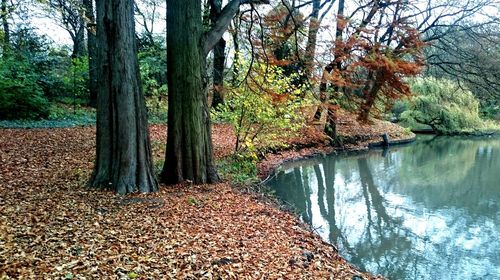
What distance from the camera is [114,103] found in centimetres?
538

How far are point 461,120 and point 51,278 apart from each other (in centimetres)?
2531

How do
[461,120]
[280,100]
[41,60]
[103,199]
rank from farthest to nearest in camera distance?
[461,120] → [41,60] → [280,100] → [103,199]

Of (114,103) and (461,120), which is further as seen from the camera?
(461,120)

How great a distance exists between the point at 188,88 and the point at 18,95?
295 inches

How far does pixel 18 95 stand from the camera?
36.9ft

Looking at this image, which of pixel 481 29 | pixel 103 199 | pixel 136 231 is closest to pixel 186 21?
pixel 103 199

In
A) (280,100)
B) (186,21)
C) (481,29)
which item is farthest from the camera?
(481,29)

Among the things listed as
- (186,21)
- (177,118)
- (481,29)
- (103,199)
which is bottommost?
(103,199)

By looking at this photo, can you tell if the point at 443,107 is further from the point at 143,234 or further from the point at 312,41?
the point at 143,234

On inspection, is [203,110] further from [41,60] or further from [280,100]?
[41,60]

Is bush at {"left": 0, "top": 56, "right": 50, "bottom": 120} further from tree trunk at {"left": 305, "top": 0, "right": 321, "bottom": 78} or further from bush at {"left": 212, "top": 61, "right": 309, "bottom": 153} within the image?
tree trunk at {"left": 305, "top": 0, "right": 321, "bottom": 78}

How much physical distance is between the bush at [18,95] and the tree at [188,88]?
7014mm

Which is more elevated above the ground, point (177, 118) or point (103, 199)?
point (177, 118)

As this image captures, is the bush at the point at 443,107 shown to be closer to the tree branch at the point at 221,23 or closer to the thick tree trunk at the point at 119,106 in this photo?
the tree branch at the point at 221,23
